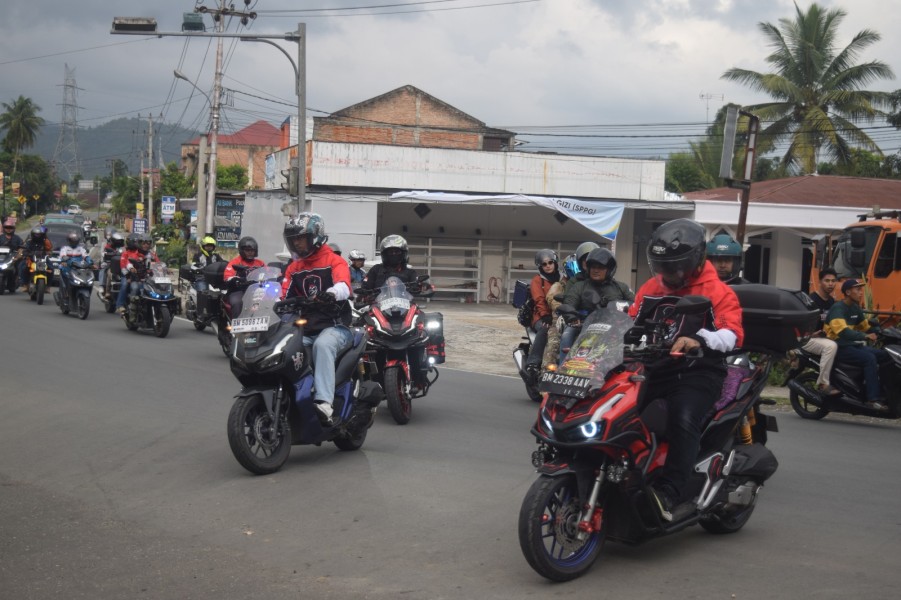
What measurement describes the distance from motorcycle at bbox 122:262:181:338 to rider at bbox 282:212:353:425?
1010 centimetres

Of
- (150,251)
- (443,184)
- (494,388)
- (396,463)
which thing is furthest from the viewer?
(443,184)

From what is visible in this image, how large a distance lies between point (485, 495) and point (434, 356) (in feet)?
12.1

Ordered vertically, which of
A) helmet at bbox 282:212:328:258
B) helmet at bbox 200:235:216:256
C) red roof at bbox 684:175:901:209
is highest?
red roof at bbox 684:175:901:209

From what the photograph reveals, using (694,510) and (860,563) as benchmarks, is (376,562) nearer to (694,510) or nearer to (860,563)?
(694,510)

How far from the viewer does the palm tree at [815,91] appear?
132 feet

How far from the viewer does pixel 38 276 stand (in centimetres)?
2316

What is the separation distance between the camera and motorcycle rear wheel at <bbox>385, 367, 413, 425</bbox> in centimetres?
995

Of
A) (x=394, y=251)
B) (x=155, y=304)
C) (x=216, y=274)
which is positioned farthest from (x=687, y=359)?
(x=155, y=304)

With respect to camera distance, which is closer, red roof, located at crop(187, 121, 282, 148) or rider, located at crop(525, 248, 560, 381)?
rider, located at crop(525, 248, 560, 381)

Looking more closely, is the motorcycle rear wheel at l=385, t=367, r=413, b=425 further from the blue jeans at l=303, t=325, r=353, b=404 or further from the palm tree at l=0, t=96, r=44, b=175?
the palm tree at l=0, t=96, r=44, b=175

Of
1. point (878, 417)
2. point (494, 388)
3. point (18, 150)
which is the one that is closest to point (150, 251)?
point (494, 388)

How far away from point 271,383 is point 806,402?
23.4 feet

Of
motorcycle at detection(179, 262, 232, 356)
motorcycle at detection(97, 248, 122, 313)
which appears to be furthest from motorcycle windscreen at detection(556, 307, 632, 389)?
motorcycle at detection(97, 248, 122, 313)

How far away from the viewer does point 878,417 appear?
11492mm
